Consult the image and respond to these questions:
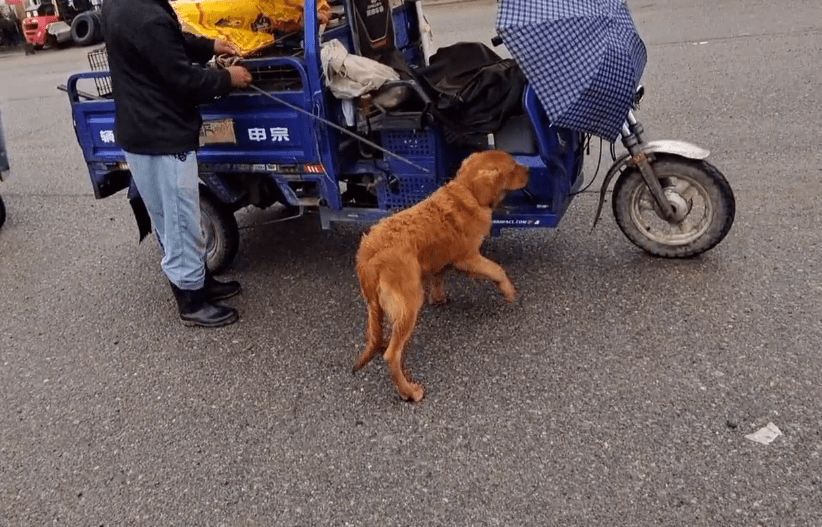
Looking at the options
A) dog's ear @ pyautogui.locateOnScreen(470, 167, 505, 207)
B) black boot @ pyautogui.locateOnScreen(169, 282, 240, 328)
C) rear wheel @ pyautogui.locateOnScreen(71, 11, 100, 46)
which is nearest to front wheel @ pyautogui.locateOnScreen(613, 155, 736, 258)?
dog's ear @ pyautogui.locateOnScreen(470, 167, 505, 207)

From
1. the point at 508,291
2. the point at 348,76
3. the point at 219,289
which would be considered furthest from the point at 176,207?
the point at 508,291

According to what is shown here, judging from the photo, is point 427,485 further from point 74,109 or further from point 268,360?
point 74,109

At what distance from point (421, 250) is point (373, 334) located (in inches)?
18.3

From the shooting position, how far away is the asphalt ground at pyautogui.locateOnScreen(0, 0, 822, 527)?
10.5ft

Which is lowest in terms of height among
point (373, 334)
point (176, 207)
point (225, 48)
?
point (373, 334)

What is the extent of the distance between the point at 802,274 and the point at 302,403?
9.04 feet

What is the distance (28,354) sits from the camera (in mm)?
4719

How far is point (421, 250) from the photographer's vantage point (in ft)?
12.8

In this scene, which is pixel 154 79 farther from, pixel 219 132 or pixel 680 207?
pixel 680 207

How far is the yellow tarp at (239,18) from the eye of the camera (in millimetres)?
4699

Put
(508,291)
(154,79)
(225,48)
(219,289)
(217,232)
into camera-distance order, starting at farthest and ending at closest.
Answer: (217,232)
(219,289)
(225,48)
(508,291)
(154,79)

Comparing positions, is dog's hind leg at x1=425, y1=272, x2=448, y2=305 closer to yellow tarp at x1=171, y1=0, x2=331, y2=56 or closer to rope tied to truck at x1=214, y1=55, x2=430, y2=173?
rope tied to truck at x1=214, y1=55, x2=430, y2=173

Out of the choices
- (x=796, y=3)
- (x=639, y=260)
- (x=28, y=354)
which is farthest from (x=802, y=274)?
(x=796, y=3)

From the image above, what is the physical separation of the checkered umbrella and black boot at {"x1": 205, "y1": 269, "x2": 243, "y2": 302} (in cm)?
225
